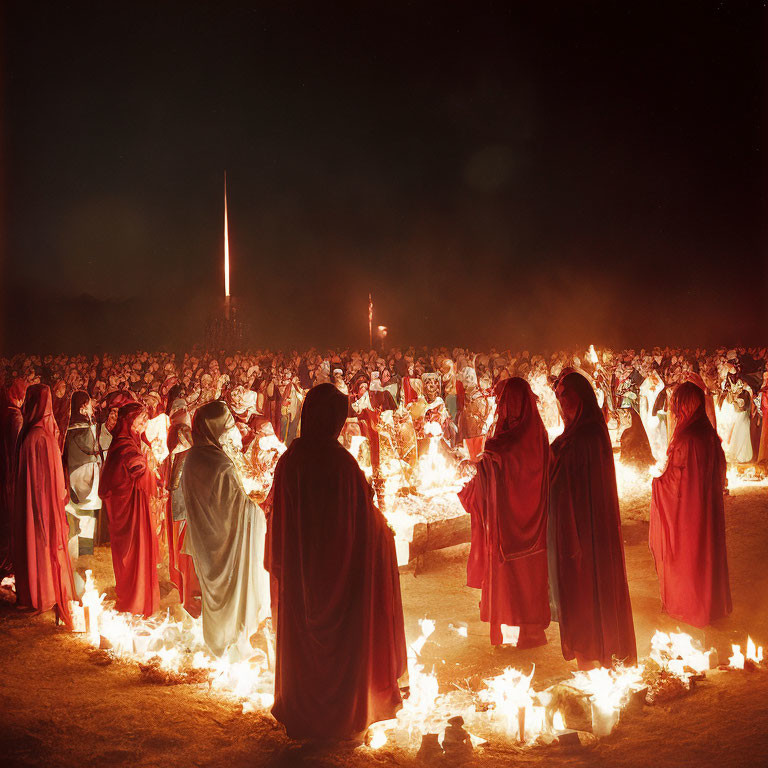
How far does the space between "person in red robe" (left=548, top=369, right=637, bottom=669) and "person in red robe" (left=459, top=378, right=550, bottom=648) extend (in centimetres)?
55

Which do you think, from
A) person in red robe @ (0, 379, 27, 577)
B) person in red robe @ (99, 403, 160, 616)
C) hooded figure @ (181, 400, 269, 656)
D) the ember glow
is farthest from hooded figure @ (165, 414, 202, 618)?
the ember glow

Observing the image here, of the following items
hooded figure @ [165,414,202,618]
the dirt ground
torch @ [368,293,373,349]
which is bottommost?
the dirt ground

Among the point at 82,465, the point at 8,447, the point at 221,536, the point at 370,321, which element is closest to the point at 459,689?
the point at 221,536

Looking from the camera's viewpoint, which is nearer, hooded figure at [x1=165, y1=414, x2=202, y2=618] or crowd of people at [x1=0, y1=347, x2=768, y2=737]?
crowd of people at [x1=0, y1=347, x2=768, y2=737]

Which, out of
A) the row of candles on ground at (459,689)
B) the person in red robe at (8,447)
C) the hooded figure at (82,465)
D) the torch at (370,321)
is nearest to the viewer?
the row of candles on ground at (459,689)

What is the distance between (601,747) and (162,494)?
572cm

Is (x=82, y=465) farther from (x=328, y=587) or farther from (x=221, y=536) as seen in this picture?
(x=328, y=587)

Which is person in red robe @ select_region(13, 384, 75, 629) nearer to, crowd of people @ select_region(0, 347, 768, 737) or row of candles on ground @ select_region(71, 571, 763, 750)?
crowd of people @ select_region(0, 347, 768, 737)

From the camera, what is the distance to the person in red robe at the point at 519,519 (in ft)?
18.8

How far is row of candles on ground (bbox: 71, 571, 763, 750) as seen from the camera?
4148 millimetres

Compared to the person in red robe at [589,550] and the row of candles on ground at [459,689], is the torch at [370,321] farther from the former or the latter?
the person in red robe at [589,550]

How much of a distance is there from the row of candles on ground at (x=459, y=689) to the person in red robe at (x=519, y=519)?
81 cm

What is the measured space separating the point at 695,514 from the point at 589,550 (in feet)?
5.16

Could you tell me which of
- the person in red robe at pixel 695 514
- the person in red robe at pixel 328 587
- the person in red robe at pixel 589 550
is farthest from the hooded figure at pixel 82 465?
the person in red robe at pixel 695 514
